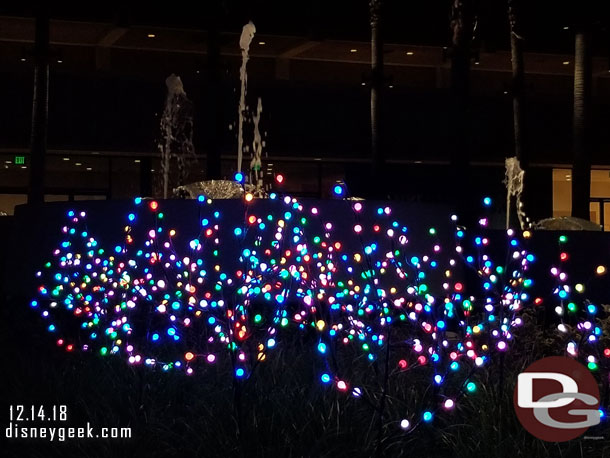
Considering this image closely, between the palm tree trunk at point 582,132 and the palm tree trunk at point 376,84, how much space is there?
15.0ft

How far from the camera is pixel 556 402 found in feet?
19.0

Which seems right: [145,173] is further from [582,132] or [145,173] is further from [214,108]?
[582,132]

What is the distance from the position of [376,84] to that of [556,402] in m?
17.4

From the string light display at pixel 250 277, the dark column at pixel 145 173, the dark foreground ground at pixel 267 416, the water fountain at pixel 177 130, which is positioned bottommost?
the dark foreground ground at pixel 267 416

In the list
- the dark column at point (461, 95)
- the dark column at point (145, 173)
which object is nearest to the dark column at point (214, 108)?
the dark column at point (145, 173)

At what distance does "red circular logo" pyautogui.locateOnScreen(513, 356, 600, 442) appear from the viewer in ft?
18.5

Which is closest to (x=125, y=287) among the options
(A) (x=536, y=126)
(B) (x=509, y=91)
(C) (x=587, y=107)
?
(C) (x=587, y=107)

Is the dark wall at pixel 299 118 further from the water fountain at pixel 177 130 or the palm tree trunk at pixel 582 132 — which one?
the palm tree trunk at pixel 582 132

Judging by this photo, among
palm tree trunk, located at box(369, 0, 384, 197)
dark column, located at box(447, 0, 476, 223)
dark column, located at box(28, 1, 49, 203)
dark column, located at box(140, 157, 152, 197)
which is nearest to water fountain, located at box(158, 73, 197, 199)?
dark column, located at box(140, 157, 152, 197)

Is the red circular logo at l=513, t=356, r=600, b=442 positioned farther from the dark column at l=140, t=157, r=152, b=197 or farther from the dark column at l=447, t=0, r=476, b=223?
the dark column at l=140, t=157, r=152, b=197

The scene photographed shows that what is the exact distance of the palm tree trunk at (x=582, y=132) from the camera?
1986 centimetres

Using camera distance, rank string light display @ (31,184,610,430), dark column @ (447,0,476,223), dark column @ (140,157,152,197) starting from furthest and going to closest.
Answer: dark column @ (140,157,152,197) → dark column @ (447,0,476,223) → string light display @ (31,184,610,430)

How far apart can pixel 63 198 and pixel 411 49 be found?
11.1 m

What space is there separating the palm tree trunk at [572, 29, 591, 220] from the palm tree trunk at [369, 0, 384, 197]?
15.0 ft
